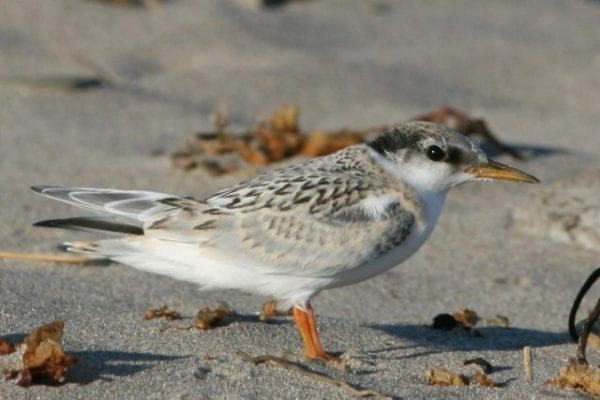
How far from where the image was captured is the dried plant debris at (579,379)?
3.80 metres

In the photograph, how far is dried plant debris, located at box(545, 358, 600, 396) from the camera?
380cm

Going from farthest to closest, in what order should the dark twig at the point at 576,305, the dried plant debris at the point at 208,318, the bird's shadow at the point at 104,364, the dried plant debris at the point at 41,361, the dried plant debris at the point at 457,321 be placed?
the dried plant debris at the point at 457,321 < the dark twig at the point at 576,305 < the dried plant debris at the point at 208,318 < the bird's shadow at the point at 104,364 < the dried plant debris at the point at 41,361

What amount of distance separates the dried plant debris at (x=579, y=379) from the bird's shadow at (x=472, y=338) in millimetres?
581

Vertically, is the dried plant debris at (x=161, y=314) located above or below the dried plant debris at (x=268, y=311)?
above

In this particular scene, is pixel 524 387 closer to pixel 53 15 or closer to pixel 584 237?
pixel 584 237

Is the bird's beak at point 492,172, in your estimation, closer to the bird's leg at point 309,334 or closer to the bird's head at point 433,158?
the bird's head at point 433,158

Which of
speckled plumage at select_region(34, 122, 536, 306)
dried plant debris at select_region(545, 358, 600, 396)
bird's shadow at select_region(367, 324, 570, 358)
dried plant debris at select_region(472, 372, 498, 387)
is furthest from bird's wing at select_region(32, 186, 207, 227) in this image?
dried plant debris at select_region(545, 358, 600, 396)

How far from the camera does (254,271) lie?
407 cm

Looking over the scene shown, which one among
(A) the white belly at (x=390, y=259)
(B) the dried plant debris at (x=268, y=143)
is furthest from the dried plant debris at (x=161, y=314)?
(B) the dried plant debris at (x=268, y=143)

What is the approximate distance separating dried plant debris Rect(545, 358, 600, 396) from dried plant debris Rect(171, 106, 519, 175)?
10.3 ft

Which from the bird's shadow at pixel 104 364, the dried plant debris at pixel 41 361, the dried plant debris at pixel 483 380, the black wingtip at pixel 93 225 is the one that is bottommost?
the dried plant debris at pixel 483 380

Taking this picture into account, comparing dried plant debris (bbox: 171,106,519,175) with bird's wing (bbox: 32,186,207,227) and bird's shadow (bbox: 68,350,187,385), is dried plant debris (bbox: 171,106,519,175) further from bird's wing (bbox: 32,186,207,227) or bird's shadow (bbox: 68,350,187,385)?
bird's shadow (bbox: 68,350,187,385)

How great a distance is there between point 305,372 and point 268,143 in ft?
11.0

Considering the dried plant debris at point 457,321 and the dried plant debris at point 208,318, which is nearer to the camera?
the dried plant debris at point 208,318
